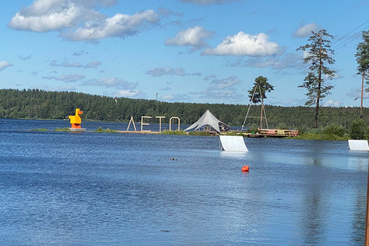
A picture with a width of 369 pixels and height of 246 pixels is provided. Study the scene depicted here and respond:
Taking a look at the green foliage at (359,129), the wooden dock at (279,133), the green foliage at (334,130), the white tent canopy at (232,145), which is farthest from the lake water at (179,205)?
the wooden dock at (279,133)

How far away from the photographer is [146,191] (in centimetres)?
2323

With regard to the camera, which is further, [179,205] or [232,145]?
[232,145]

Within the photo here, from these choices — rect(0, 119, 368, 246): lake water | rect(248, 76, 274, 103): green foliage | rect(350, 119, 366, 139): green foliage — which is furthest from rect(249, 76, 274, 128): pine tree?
rect(0, 119, 368, 246): lake water

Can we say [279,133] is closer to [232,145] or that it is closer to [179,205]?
[232,145]

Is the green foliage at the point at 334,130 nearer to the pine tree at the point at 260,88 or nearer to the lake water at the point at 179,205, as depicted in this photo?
the pine tree at the point at 260,88

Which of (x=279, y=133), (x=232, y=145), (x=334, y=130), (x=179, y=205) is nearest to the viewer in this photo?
(x=179, y=205)

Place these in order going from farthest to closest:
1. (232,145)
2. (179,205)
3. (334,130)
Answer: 1. (334,130)
2. (232,145)
3. (179,205)

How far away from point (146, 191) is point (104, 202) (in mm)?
3506

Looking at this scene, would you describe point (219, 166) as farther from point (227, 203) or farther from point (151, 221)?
point (151, 221)

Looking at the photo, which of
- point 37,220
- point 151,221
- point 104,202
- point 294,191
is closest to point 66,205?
point 104,202

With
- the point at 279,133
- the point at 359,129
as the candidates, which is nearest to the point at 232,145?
the point at 359,129

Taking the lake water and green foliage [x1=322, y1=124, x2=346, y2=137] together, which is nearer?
the lake water

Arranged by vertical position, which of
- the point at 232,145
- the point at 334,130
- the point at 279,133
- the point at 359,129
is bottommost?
the point at 232,145

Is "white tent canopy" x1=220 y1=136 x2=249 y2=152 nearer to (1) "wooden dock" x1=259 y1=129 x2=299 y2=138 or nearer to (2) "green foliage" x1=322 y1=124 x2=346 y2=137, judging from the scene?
(2) "green foliage" x1=322 y1=124 x2=346 y2=137
